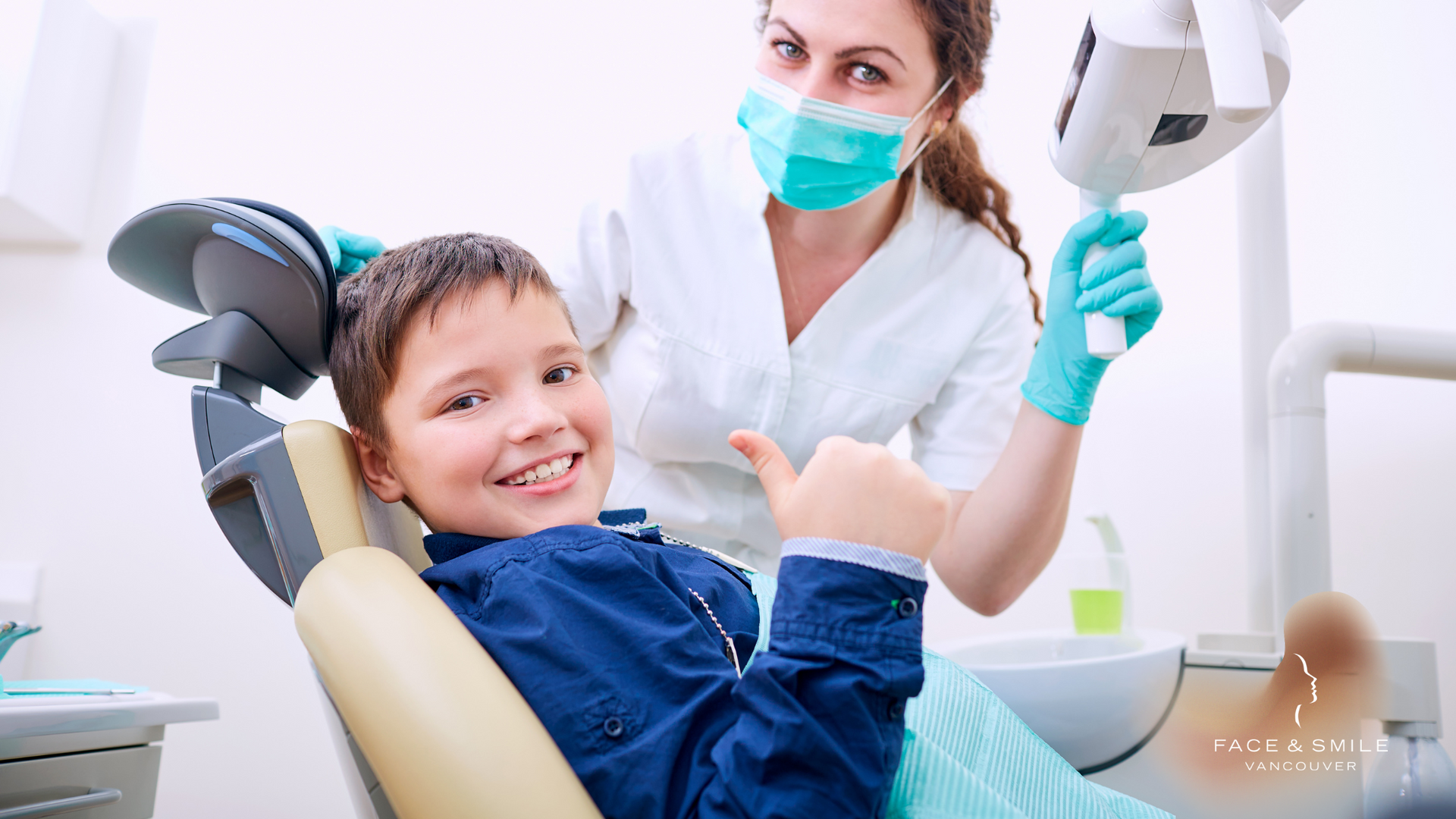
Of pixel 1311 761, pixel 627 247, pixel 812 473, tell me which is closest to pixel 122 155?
pixel 627 247

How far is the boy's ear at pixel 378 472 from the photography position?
0.82 meters

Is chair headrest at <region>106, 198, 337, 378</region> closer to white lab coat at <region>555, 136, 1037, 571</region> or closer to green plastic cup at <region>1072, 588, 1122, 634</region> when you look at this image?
white lab coat at <region>555, 136, 1037, 571</region>

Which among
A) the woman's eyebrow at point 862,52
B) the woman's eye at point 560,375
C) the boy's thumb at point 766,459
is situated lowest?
the boy's thumb at point 766,459

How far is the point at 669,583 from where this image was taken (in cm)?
73

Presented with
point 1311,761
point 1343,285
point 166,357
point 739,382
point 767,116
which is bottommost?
point 1311,761

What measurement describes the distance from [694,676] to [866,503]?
0.18 meters

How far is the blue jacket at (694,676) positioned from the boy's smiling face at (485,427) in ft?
0.27

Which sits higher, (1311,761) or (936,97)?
(936,97)

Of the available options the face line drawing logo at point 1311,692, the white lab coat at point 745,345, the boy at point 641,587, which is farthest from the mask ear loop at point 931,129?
the face line drawing logo at point 1311,692

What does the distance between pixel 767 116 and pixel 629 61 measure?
992mm

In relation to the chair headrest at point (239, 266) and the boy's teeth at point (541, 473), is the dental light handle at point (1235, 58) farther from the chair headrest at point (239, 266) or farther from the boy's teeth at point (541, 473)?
the chair headrest at point (239, 266)

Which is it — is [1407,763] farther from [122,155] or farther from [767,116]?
[122,155]

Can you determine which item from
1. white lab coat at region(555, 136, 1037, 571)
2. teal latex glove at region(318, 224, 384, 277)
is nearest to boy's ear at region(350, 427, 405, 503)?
teal latex glove at region(318, 224, 384, 277)

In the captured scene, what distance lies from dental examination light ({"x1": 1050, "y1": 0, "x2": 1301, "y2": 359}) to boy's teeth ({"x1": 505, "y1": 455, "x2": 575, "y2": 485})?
2.03 feet
